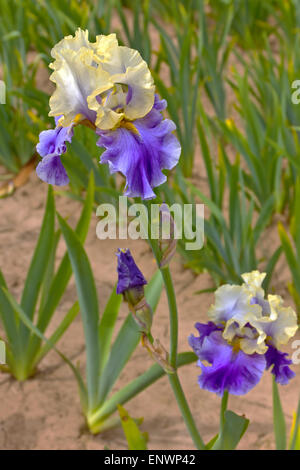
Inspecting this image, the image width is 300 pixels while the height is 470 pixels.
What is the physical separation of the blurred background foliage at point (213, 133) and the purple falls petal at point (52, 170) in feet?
2.44

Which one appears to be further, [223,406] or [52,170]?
[223,406]

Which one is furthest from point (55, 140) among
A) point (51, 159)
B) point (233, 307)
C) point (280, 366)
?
point (280, 366)

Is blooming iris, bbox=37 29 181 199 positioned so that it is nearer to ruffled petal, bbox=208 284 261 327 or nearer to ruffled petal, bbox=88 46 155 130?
ruffled petal, bbox=88 46 155 130

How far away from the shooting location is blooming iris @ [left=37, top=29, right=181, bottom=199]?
753mm

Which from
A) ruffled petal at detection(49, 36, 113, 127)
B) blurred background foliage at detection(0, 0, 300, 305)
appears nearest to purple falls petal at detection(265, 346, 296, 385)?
ruffled petal at detection(49, 36, 113, 127)

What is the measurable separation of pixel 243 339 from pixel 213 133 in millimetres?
1618

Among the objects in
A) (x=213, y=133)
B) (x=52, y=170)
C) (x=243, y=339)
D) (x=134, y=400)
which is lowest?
(x=134, y=400)

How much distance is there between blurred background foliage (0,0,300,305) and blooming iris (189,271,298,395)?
1.89 ft

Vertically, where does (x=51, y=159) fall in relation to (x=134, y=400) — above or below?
above

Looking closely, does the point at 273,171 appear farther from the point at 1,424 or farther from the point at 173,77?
the point at 1,424

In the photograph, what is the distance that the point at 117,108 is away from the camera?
79cm

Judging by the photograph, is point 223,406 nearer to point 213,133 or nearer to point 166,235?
point 166,235

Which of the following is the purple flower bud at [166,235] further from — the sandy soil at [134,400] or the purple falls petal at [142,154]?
the sandy soil at [134,400]

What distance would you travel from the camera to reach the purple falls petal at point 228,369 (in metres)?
0.91
